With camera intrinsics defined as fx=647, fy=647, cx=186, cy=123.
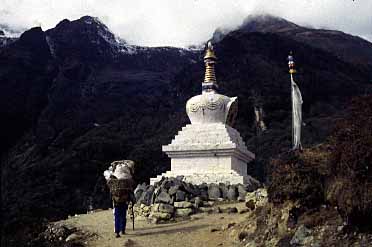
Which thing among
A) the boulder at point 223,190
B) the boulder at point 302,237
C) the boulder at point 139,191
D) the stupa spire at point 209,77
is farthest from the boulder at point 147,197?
the boulder at point 302,237

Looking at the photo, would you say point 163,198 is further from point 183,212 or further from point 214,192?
point 214,192

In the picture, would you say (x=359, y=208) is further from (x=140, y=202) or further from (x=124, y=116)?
(x=124, y=116)

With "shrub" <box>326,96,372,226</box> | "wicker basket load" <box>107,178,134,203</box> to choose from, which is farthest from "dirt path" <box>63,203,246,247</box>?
"shrub" <box>326,96,372,226</box>

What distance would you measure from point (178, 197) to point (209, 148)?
336 centimetres

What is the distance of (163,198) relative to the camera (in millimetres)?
14492

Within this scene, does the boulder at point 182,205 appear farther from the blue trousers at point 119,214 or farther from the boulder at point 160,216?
the blue trousers at point 119,214

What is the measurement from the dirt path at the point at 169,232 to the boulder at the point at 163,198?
0.76 meters

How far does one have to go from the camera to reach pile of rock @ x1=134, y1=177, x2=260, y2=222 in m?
14.1

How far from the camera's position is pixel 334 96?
155 feet

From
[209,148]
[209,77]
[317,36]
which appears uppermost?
[317,36]

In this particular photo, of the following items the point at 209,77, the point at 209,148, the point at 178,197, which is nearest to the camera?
the point at 178,197

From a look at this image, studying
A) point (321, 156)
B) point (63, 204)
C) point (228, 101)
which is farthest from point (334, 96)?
point (321, 156)

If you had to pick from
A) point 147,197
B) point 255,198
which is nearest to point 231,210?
point 255,198

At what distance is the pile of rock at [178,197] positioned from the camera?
14.1 meters
